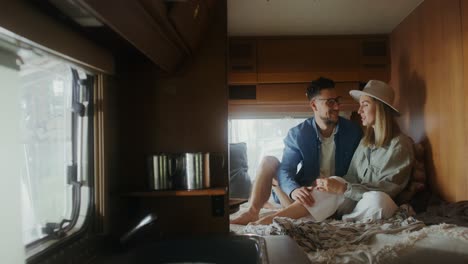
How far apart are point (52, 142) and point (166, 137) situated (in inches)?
19.5

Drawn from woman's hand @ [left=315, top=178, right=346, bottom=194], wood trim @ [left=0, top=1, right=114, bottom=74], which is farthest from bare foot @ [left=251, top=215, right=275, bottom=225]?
wood trim @ [left=0, top=1, right=114, bottom=74]

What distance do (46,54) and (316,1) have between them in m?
1.81

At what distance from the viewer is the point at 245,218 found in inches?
80.0

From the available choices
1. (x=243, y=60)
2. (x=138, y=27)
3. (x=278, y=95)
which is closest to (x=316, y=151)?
(x=278, y=95)

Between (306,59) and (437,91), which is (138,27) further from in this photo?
(306,59)

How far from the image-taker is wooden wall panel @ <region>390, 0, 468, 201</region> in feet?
6.41

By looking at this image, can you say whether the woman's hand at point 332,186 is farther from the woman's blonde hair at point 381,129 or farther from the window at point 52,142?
the window at point 52,142

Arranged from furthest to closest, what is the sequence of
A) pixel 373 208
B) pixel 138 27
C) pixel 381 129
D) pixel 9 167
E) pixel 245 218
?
pixel 381 129, pixel 245 218, pixel 373 208, pixel 138 27, pixel 9 167

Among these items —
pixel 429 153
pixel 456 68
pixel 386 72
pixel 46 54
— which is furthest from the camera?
pixel 386 72

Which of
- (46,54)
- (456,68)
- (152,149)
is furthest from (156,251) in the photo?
(456,68)

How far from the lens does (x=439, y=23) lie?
84.0 inches

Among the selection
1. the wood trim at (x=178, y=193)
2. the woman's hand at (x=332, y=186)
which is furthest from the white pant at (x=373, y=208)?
the wood trim at (x=178, y=193)

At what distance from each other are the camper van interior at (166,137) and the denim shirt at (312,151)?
343 millimetres

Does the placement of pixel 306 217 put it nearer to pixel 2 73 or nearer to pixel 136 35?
pixel 136 35
